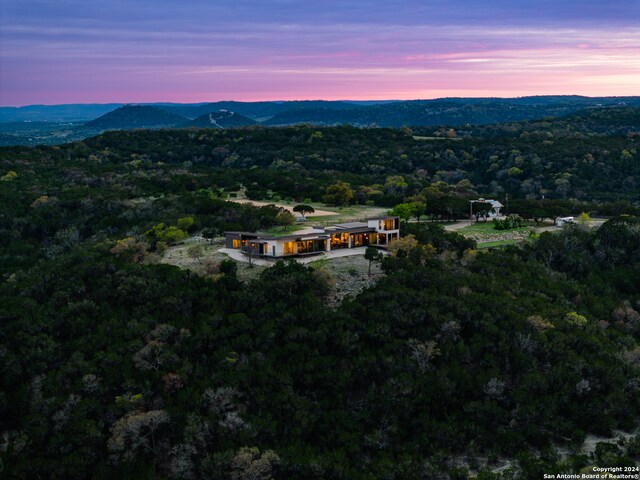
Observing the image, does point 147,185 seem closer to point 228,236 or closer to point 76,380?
point 228,236

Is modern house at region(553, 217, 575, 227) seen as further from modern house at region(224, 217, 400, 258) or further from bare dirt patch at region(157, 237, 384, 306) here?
bare dirt patch at region(157, 237, 384, 306)

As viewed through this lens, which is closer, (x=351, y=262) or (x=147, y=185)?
(x=351, y=262)

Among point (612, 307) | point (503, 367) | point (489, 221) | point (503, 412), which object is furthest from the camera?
point (489, 221)

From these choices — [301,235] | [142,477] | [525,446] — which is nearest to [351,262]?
[301,235]

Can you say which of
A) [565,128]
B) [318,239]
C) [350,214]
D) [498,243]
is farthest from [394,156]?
[318,239]

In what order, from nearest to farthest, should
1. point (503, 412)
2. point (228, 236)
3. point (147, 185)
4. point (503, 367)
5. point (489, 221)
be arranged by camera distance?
1. point (503, 412)
2. point (503, 367)
3. point (228, 236)
4. point (489, 221)
5. point (147, 185)

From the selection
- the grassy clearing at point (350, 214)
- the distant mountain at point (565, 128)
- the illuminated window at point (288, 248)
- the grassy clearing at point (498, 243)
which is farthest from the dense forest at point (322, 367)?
the distant mountain at point (565, 128)

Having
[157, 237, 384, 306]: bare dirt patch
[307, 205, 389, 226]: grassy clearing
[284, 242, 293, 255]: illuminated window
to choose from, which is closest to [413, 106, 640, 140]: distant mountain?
[307, 205, 389, 226]: grassy clearing

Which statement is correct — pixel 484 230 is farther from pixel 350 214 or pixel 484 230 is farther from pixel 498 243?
pixel 350 214
